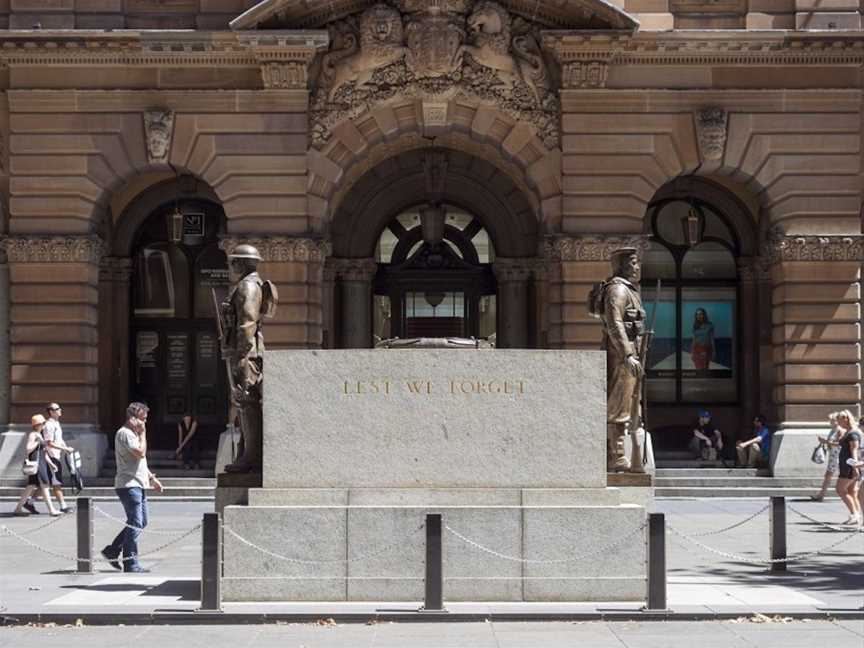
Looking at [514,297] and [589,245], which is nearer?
[589,245]

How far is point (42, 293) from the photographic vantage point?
111ft

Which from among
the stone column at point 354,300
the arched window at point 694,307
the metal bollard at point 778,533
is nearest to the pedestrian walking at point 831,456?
the arched window at point 694,307

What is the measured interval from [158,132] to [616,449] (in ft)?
56.1

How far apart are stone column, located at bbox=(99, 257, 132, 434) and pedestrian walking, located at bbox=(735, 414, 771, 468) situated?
13.0 meters

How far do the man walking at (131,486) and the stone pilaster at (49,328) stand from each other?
13.5m

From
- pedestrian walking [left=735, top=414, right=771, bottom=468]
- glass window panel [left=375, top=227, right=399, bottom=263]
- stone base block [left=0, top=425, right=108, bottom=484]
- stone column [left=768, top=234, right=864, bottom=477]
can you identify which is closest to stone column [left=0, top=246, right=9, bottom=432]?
stone base block [left=0, top=425, right=108, bottom=484]

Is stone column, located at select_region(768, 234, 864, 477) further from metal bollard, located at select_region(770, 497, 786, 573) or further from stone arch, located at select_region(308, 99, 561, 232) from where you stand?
metal bollard, located at select_region(770, 497, 786, 573)

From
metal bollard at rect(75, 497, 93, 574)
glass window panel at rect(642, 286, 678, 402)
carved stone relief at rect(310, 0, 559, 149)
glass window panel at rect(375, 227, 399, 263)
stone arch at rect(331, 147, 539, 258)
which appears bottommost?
metal bollard at rect(75, 497, 93, 574)

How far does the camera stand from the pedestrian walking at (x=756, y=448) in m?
34.0

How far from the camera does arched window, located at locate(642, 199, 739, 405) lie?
37438 mm

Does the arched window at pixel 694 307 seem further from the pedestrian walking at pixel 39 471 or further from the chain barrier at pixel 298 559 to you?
the chain barrier at pixel 298 559

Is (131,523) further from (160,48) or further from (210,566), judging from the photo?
(160,48)

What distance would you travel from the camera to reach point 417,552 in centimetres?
1741

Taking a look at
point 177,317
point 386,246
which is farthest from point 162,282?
point 386,246
